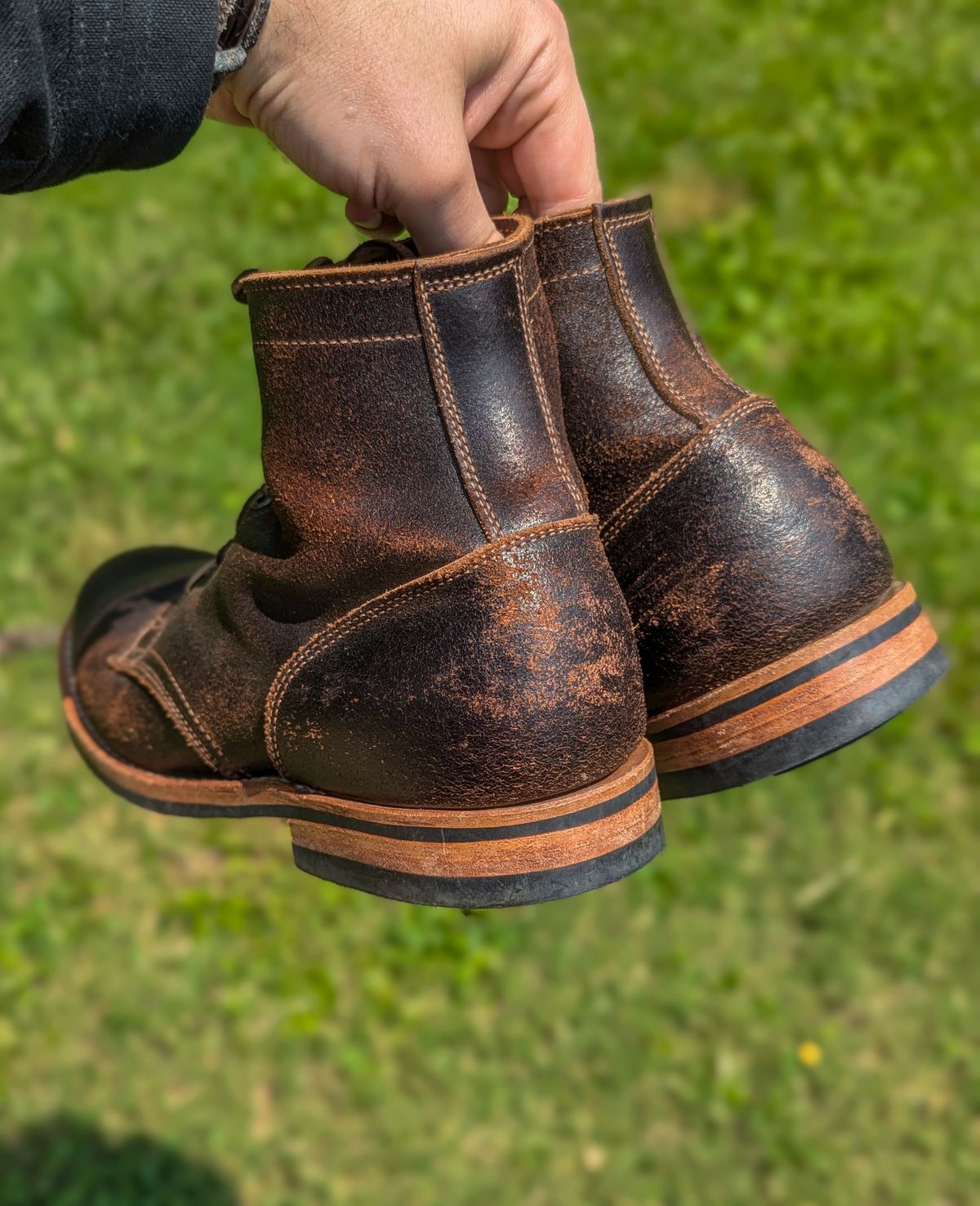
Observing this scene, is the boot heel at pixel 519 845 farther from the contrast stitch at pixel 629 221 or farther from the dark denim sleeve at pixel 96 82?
the dark denim sleeve at pixel 96 82

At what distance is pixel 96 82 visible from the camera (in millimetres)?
1427

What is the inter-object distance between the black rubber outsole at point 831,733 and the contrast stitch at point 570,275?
80 cm

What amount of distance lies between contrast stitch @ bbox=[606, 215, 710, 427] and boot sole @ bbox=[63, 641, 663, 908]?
54 centimetres

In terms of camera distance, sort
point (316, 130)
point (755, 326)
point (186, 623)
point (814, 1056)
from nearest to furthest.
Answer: point (316, 130), point (186, 623), point (814, 1056), point (755, 326)

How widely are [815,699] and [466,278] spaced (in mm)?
859

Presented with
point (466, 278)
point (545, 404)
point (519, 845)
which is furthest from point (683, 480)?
point (519, 845)

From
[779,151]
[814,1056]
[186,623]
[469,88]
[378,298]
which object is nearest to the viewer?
[378,298]

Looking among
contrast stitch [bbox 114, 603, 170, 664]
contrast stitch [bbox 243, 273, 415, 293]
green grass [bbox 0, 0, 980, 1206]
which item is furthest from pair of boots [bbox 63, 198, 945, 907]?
green grass [bbox 0, 0, 980, 1206]

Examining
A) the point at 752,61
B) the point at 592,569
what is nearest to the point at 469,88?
the point at 592,569

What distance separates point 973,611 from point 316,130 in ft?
10.3

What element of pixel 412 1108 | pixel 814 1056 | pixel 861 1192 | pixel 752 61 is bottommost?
pixel 861 1192

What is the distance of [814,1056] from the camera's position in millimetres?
3516

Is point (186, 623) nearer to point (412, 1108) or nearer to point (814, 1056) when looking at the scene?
point (412, 1108)

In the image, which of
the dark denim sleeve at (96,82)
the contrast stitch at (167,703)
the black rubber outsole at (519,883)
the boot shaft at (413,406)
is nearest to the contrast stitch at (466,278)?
the boot shaft at (413,406)
